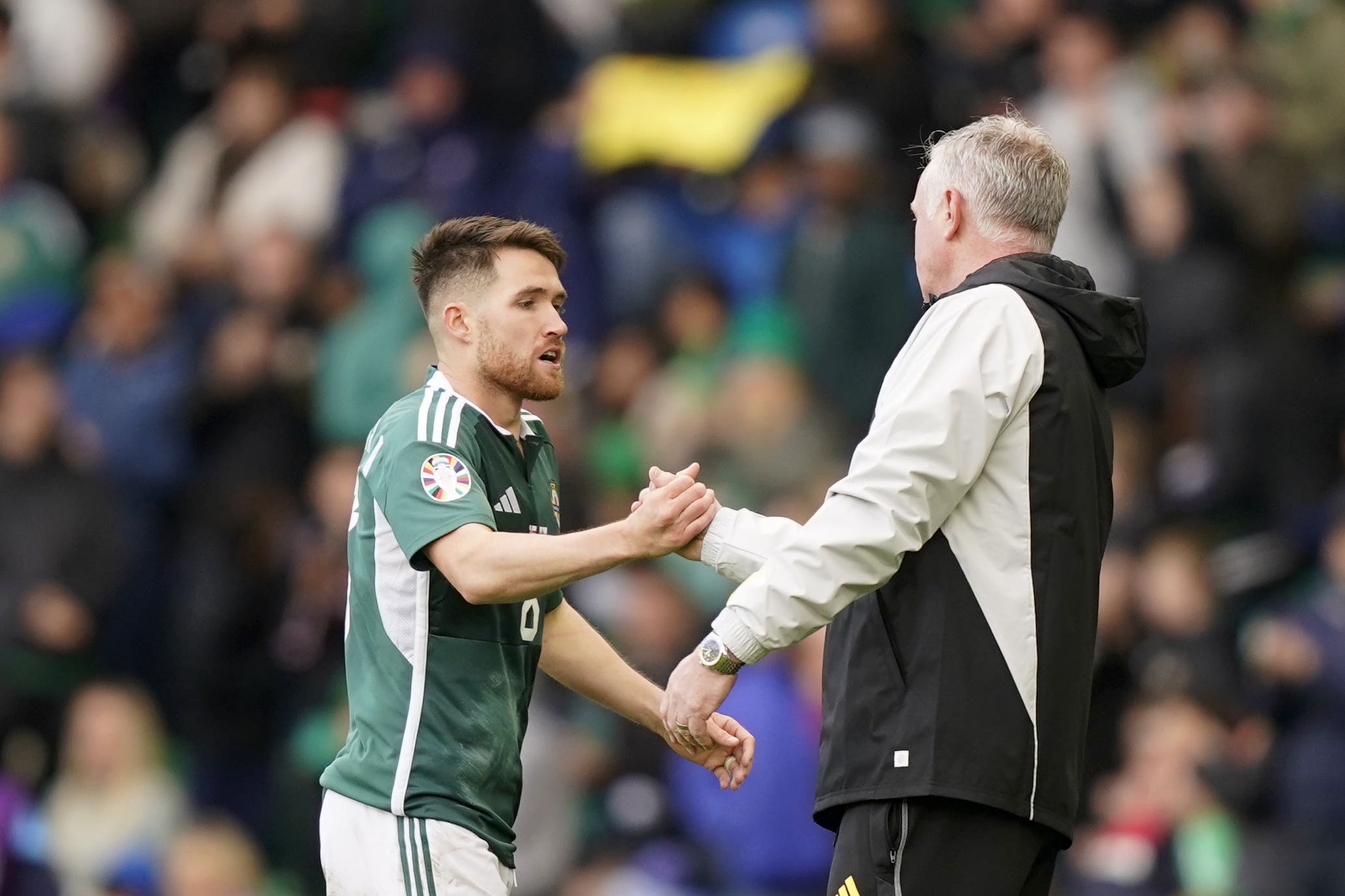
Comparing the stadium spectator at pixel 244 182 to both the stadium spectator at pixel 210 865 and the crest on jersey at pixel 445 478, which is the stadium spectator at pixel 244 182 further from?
the crest on jersey at pixel 445 478

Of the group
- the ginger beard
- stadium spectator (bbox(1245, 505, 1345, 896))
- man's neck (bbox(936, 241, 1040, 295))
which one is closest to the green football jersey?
the ginger beard

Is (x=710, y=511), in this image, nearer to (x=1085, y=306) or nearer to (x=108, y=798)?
(x=1085, y=306)

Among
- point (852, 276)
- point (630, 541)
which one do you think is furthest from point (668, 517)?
point (852, 276)

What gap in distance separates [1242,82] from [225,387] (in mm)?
5539

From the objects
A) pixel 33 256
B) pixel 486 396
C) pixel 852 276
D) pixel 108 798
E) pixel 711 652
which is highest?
pixel 33 256

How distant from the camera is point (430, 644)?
4742mm

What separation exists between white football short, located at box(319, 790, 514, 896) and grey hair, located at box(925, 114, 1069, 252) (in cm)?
190

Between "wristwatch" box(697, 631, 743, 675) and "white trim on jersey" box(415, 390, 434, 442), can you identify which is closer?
"wristwatch" box(697, 631, 743, 675)

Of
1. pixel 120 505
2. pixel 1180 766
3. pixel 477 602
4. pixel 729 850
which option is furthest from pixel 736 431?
pixel 477 602

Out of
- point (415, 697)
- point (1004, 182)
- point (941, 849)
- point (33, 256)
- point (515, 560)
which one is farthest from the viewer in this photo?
point (33, 256)

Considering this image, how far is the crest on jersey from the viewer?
4699 mm

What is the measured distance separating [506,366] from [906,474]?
109 cm

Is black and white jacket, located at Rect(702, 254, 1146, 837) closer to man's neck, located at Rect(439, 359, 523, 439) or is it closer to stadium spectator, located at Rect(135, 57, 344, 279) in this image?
man's neck, located at Rect(439, 359, 523, 439)

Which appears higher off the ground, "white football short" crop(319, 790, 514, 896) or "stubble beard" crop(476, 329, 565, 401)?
"stubble beard" crop(476, 329, 565, 401)
